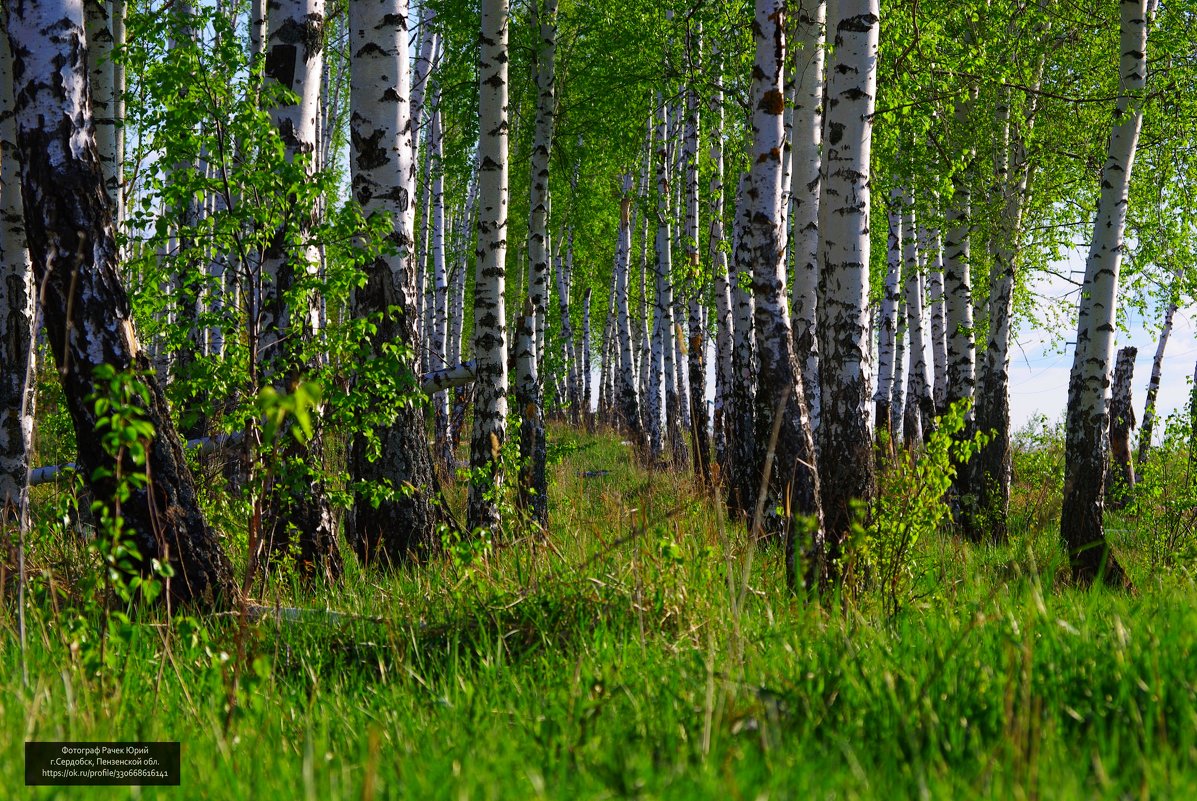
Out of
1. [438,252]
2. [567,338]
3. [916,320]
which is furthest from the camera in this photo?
[567,338]

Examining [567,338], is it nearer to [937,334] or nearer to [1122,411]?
[937,334]

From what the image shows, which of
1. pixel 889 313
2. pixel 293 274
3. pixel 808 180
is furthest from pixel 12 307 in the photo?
pixel 889 313

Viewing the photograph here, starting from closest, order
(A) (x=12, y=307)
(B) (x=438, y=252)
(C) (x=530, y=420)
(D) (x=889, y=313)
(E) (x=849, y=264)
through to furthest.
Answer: (E) (x=849, y=264)
(A) (x=12, y=307)
(C) (x=530, y=420)
(D) (x=889, y=313)
(B) (x=438, y=252)

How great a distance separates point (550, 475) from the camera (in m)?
11.0

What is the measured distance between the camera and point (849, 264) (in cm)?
540

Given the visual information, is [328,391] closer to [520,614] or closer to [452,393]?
[520,614]

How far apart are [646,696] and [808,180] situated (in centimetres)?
593

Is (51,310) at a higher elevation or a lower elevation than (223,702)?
higher

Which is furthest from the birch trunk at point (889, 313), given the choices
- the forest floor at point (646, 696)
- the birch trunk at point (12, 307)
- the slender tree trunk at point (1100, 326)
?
the birch trunk at point (12, 307)

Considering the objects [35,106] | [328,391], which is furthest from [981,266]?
[35,106]

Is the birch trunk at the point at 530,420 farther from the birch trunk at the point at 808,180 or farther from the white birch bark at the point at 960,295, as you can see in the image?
the white birch bark at the point at 960,295

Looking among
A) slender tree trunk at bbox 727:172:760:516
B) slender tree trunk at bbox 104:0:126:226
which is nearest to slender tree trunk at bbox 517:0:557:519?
slender tree trunk at bbox 727:172:760:516

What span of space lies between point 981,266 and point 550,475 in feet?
31.5

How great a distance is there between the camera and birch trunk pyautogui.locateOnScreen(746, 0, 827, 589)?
18.8 ft
